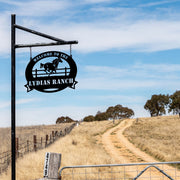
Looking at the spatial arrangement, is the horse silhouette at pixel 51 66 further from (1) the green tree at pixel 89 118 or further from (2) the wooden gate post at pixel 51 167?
(1) the green tree at pixel 89 118

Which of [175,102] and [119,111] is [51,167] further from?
[119,111]

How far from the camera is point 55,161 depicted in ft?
28.5

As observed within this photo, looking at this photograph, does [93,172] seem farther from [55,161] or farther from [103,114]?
[103,114]

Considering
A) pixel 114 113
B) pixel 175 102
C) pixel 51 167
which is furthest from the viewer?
pixel 114 113

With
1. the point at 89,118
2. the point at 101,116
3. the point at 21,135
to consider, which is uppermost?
the point at 101,116

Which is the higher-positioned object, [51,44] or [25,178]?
[51,44]

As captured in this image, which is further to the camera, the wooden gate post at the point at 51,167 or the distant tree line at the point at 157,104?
the distant tree line at the point at 157,104

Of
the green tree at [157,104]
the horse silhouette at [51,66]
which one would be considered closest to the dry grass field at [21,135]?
the horse silhouette at [51,66]

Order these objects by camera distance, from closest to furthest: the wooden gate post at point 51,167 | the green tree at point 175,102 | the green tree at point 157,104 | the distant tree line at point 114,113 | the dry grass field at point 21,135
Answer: the wooden gate post at point 51,167 → the dry grass field at point 21,135 → the green tree at point 175,102 → the green tree at point 157,104 → the distant tree line at point 114,113

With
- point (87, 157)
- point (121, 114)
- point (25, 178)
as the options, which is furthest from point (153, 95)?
point (25, 178)

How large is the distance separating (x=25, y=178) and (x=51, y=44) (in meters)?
6.57

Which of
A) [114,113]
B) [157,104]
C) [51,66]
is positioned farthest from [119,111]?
[51,66]

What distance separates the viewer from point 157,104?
310 ft

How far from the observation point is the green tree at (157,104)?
93.1m
